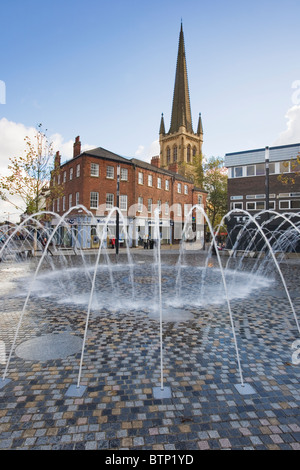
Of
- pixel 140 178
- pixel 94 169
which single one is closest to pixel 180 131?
pixel 140 178

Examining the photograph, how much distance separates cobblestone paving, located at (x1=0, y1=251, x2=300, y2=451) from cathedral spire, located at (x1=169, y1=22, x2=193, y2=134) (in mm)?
87471

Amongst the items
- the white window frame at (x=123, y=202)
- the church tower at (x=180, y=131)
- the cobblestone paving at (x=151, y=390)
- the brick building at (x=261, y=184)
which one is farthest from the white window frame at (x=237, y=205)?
the church tower at (x=180, y=131)

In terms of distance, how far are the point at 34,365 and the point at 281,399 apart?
3623 mm

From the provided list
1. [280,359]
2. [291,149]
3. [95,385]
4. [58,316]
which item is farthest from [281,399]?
[291,149]

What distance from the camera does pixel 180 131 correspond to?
83312 millimetres

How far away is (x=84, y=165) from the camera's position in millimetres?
32344

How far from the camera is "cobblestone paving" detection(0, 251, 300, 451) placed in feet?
9.04

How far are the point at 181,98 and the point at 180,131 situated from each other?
1775cm

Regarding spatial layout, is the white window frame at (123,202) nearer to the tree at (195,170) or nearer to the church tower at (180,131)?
the tree at (195,170)

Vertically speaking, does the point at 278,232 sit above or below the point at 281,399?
above

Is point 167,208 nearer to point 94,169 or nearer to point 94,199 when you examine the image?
point 94,199

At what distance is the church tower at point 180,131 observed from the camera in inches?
3270

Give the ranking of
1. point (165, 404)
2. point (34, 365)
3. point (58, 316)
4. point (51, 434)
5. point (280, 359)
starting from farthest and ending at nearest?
point (58, 316) → point (280, 359) → point (34, 365) → point (165, 404) → point (51, 434)
